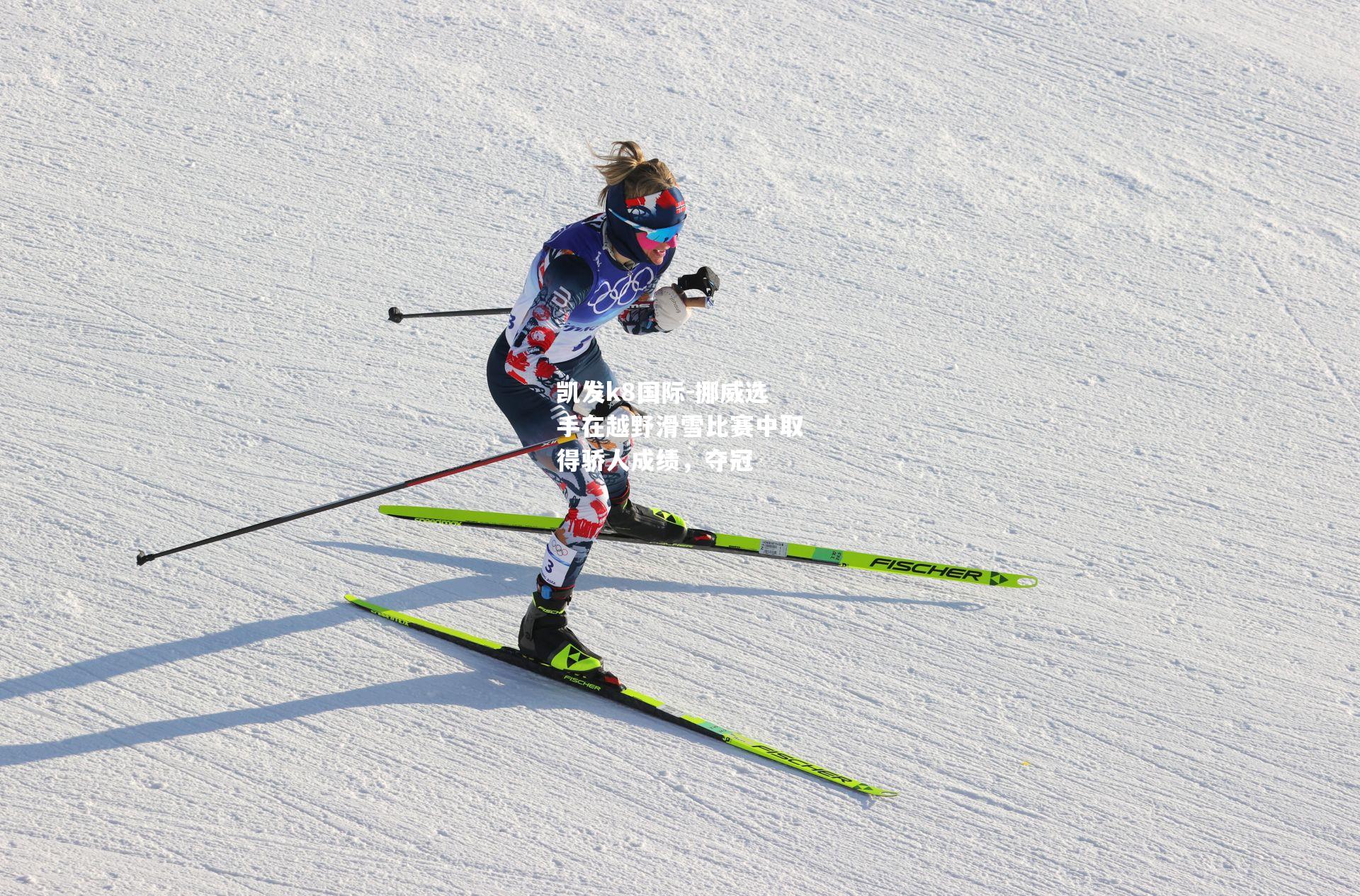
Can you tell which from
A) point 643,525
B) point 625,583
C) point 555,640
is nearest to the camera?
point 555,640

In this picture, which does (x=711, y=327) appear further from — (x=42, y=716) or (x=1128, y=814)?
(x=42, y=716)

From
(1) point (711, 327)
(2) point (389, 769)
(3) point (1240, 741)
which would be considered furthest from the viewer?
(1) point (711, 327)

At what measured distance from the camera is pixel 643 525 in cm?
488

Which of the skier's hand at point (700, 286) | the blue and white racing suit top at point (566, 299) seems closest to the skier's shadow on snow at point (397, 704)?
the blue and white racing suit top at point (566, 299)

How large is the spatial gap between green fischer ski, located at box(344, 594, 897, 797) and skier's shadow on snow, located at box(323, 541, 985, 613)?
0.33 meters

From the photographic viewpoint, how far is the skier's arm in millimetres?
3949

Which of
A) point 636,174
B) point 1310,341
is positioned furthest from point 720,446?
point 1310,341

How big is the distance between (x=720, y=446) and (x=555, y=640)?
5.46ft

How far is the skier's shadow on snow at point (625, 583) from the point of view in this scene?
4.75 meters

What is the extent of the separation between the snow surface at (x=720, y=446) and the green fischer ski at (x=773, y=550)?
8 centimetres

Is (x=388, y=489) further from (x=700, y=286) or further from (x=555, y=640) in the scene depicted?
(x=700, y=286)

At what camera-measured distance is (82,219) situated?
6.37 meters

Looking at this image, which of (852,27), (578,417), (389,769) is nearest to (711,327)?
(578,417)

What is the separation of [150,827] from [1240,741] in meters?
4.11
